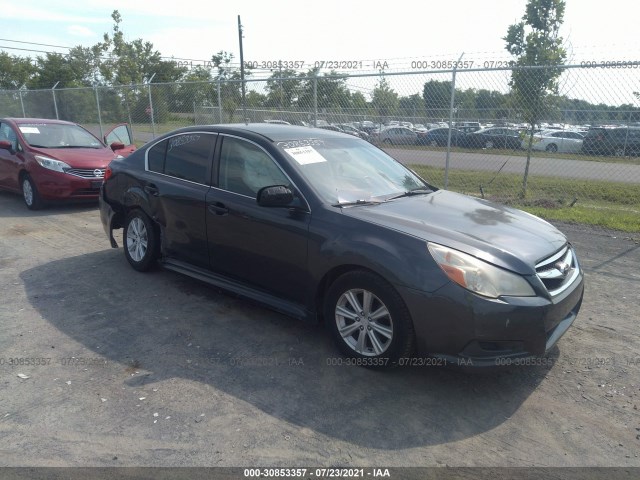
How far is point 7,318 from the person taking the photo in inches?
184

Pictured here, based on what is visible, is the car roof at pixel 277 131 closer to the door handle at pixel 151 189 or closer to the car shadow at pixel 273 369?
the door handle at pixel 151 189

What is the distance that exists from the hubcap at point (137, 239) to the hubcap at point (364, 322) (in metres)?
2.72

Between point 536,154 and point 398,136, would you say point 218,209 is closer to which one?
point 398,136

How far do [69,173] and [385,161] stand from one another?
6238mm

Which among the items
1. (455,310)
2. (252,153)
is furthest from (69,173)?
(455,310)

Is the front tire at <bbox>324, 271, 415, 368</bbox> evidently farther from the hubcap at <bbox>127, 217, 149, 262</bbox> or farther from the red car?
the red car

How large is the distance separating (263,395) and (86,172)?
7.03 metres

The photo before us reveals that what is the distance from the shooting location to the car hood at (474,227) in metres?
3.46

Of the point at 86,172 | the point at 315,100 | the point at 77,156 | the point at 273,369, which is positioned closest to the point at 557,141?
the point at 315,100

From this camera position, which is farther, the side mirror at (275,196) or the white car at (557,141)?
the white car at (557,141)

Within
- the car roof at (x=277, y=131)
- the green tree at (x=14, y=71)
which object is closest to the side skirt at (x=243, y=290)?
the car roof at (x=277, y=131)

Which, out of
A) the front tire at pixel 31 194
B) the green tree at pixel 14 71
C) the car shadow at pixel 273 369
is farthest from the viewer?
the green tree at pixel 14 71

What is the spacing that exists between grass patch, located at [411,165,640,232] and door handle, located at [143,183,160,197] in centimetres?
606

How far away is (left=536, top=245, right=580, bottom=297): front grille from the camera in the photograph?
3494 millimetres
